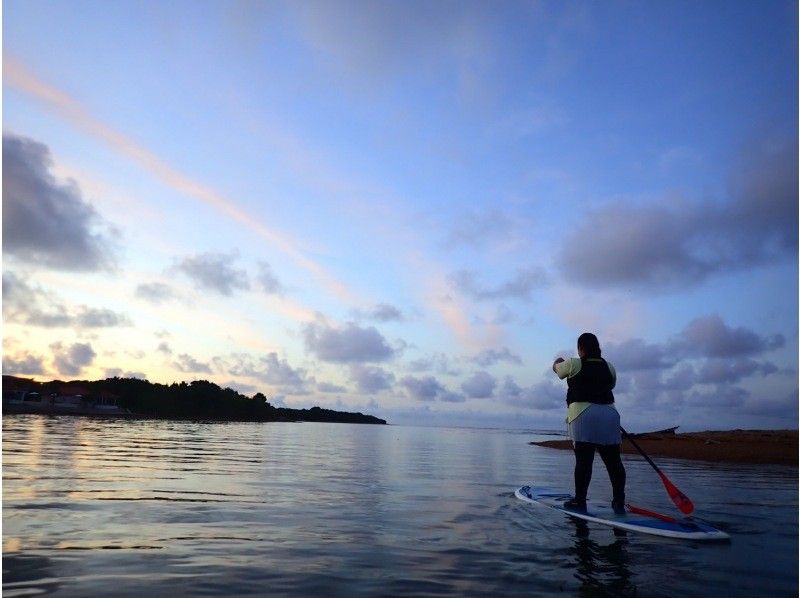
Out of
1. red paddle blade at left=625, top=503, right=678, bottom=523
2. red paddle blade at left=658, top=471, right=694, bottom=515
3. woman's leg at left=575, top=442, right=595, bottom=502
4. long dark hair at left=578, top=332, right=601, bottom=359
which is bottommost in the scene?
red paddle blade at left=625, top=503, right=678, bottom=523

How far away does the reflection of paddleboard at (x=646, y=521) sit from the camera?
7.62m

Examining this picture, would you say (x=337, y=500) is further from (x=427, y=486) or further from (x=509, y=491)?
(x=509, y=491)

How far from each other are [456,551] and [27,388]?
107 m

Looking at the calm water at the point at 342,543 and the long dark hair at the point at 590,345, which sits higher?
the long dark hair at the point at 590,345

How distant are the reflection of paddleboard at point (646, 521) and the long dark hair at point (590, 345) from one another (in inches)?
104

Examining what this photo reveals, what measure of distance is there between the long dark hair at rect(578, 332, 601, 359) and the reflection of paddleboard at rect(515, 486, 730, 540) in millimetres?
2651

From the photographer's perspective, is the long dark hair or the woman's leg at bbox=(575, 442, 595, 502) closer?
the woman's leg at bbox=(575, 442, 595, 502)

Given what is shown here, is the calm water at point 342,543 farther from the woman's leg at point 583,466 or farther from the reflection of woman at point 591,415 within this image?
the reflection of woman at point 591,415

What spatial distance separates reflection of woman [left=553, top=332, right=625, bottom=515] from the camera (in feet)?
29.8

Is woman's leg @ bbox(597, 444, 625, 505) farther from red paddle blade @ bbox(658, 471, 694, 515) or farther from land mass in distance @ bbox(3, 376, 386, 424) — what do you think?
land mass in distance @ bbox(3, 376, 386, 424)

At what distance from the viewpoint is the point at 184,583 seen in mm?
4910

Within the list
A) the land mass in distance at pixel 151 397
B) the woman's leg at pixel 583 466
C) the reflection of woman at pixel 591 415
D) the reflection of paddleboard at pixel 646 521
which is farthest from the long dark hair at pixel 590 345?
the land mass in distance at pixel 151 397

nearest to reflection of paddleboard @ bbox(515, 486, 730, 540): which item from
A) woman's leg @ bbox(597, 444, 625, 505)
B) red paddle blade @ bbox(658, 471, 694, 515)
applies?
red paddle blade @ bbox(658, 471, 694, 515)

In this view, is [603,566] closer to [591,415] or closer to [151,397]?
[591,415]
